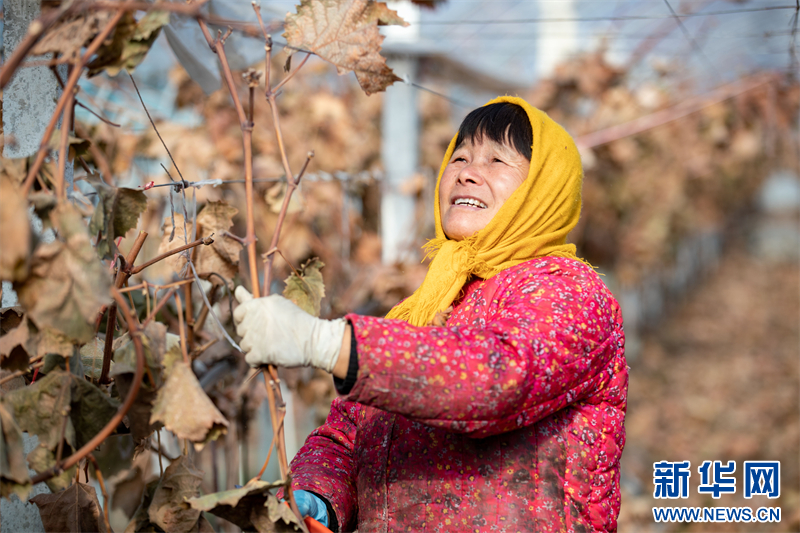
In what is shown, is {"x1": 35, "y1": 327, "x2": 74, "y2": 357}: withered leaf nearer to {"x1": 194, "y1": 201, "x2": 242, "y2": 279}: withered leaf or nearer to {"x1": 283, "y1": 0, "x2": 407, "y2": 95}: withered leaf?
{"x1": 194, "y1": 201, "x2": 242, "y2": 279}: withered leaf

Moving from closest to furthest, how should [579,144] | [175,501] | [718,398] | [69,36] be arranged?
1. [69,36]
2. [175,501]
3. [579,144]
4. [718,398]

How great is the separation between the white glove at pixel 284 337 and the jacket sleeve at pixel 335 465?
20.4 inches

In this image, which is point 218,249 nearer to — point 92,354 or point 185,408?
point 92,354

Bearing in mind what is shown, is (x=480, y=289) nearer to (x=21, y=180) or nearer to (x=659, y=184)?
(x=21, y=180)

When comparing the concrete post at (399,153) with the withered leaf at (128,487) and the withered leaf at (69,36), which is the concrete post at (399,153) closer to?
the withered leaf at (128,487)

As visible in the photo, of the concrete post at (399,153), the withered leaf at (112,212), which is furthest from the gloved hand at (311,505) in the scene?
the concrete post at (399,153)

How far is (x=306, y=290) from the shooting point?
1.42 metres

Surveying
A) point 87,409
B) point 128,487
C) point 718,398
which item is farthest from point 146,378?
point 718,398

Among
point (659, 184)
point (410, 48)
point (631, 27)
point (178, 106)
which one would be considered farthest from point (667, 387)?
point (178, 106)

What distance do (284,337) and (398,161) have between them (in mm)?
4141

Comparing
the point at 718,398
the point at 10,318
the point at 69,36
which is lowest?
the point at 10,318

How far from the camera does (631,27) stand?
10406 mm

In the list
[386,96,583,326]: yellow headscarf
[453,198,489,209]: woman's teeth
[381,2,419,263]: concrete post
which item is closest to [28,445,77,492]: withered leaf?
[386,96,583,326]: yellow headscarf

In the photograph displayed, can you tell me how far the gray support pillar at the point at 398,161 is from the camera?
5082 mm
